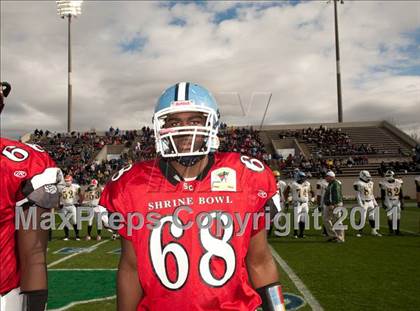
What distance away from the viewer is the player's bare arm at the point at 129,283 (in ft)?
7.00

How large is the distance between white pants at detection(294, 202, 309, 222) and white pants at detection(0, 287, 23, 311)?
10617 millimetres

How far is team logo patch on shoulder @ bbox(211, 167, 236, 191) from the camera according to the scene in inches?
86.2

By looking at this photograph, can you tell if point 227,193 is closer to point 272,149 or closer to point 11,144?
point 11,144

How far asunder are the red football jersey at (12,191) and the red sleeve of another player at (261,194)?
113 centimetres

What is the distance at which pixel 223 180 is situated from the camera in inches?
86.9

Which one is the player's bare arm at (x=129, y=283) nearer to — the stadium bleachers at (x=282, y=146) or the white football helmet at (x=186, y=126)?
the white football helmet at (x=186, y=126)

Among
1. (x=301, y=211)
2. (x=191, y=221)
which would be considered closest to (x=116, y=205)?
(x=191, y=221)

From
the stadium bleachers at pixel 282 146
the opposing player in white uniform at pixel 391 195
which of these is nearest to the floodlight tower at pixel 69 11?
the stadium bleachers at pixel 282 146

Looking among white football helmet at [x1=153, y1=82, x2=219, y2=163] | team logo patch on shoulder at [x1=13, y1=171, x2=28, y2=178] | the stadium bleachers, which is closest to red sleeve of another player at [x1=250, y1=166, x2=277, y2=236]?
white football helmet at [x1=153, y1=82, x2=219, y2=163]

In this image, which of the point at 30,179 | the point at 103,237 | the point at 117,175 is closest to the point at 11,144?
the point at 30,179

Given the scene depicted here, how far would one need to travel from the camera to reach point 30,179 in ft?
7.60

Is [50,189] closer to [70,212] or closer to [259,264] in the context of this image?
[259,264]

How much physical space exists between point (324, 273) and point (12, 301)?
6.08 metres

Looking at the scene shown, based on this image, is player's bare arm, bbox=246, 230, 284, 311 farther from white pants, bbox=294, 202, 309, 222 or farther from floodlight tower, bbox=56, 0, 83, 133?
floodlight tower, bbox=56, 0, 83, 133
